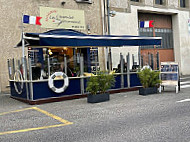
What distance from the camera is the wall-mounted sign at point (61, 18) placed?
15.0m

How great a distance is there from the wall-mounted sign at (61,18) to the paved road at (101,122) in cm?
748

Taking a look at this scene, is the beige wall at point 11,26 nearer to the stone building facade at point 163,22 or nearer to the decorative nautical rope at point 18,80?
the decorative nautical rope at point 18,80

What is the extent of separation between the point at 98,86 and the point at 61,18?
7.93m

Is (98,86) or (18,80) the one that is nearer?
(98,86)

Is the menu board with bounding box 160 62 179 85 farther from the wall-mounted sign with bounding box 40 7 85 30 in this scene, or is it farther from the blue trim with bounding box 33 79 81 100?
the wall-mounted sign with bounding box 40 7 85 30

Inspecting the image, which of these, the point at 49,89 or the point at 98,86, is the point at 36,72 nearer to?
the point at 49,89

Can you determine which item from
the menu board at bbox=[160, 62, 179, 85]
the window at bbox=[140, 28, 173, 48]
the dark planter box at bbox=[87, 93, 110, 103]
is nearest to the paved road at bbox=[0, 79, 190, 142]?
the dark planter box at bbox=[87, 93, 110, 103]

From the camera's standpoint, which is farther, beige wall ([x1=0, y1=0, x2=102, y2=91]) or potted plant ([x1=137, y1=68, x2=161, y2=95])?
beige wall ([x1=0, y1=0, x2=102, y2=91])

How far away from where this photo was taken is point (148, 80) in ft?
33.9

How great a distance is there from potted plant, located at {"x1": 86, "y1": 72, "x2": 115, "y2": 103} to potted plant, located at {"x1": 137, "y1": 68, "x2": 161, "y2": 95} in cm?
168

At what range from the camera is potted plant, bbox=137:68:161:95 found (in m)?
10.2

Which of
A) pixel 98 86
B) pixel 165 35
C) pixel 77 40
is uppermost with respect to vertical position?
pixel 165 35

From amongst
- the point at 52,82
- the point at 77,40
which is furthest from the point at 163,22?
the point at 52,82

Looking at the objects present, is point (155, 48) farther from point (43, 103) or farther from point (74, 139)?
point (74, 139)
